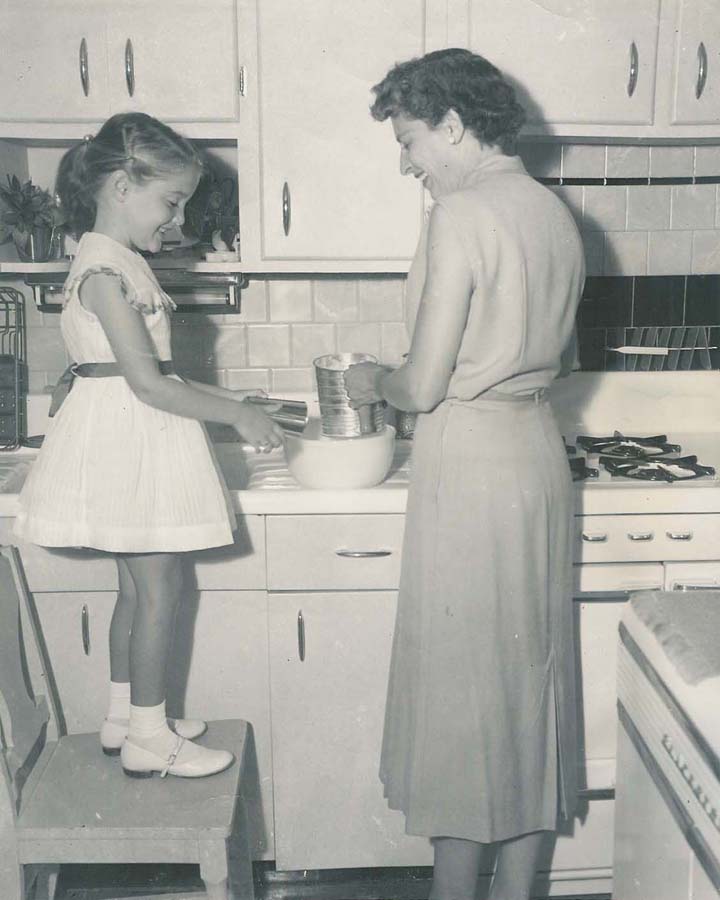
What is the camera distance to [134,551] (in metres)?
1.89

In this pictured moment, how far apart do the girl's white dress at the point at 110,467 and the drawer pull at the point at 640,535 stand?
963 millimetres

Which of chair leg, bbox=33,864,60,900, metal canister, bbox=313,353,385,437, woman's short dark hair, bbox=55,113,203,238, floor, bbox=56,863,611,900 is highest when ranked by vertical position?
woman's short dark hair, bbox=55,113,203,238

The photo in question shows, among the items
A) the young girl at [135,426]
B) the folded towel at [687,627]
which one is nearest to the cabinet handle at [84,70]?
the young girl at [135,426]

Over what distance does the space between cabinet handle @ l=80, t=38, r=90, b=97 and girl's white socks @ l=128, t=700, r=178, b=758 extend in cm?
138

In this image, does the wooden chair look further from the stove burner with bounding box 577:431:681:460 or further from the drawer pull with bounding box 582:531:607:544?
the stove burner with bounding box 577:431:681:460

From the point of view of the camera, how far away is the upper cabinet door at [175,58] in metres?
2.24

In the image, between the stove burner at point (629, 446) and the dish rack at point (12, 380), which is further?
the dish rack at point (12, 380)

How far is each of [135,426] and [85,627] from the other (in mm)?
583

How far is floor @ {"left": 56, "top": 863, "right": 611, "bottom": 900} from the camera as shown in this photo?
2297mm

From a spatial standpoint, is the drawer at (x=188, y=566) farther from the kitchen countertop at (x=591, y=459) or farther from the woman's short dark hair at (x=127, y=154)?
the woman's short dark hair at (x=127, y=154)

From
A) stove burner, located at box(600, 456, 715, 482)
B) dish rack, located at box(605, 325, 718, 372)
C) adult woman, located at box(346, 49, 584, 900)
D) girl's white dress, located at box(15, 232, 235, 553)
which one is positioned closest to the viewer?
adult woman, located at box(346, 49, 584, 900)

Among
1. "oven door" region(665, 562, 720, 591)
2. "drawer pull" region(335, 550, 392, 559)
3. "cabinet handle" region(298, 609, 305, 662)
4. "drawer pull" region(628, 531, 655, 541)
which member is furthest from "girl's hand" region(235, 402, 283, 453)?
"oven door" region(665, 562, 720, 591)

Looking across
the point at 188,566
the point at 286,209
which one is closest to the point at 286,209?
the point at 286,209

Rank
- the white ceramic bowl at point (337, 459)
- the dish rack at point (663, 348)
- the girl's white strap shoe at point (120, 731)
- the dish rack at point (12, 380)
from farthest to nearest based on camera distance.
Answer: the dish rack at point (663, 348), the dish rack at point (12, 380), the white ceramic bowl at point (337, 459), the girl's white strap shoe at point (120, 731)
